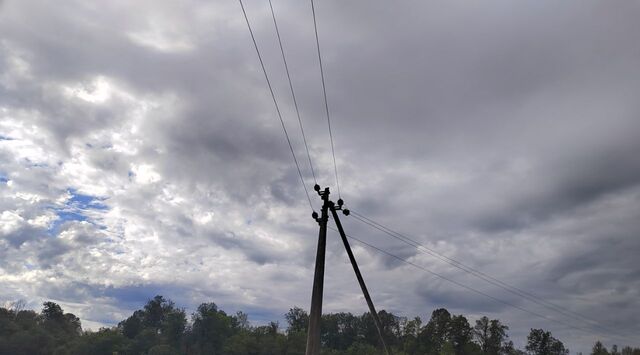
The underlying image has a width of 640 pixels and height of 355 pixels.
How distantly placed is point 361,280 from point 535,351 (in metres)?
115

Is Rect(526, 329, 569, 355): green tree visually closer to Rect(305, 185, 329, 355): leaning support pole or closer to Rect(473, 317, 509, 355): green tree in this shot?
Rect(473, 317, 509, 355): green tree

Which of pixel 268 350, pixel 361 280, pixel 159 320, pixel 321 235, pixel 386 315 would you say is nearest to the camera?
pixel 321 235

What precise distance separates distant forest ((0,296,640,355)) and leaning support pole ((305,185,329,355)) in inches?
3308

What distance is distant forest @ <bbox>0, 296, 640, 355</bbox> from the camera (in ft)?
375

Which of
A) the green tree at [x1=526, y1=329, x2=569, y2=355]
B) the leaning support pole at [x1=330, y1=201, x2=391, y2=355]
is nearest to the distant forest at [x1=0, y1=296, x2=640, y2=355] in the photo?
the green tree at [x1=526, y1=329, x2=569, y2=355]

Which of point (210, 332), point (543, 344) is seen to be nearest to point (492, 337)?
point (543, 344)

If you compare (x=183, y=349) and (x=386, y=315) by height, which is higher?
(x=386, y=315)

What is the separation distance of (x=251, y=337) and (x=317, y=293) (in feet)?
377

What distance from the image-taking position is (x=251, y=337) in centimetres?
12888

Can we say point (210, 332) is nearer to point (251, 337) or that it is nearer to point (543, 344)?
point (251, 337)

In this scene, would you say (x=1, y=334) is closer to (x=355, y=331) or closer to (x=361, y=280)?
(x=355, y=331)

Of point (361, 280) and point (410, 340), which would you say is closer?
point (361, 280)

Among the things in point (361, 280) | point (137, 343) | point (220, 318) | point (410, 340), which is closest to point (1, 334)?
point (137, 343)

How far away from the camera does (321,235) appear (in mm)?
24188
